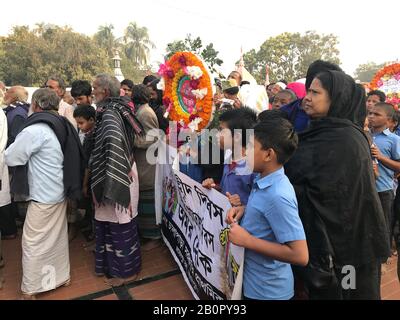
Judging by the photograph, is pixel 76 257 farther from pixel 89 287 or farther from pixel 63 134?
pixel 63 134

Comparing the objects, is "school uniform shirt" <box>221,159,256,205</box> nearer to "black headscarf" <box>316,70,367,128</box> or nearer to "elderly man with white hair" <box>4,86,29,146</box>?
"black headscarf" <box>316,70,367,128</box>

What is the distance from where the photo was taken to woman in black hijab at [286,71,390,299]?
1.84m

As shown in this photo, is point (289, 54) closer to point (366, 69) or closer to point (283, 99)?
point (366, 69)

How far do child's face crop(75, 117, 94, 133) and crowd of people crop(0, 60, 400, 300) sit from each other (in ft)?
0.06

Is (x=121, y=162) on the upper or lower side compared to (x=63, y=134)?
lower

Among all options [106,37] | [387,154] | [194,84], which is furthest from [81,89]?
[106,37]

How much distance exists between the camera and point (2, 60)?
Result: 31.7 metres

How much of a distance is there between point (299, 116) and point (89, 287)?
262 centimetres

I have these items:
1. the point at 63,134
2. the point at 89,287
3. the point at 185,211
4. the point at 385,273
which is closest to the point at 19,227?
the point at 89,287

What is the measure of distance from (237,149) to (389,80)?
483cm

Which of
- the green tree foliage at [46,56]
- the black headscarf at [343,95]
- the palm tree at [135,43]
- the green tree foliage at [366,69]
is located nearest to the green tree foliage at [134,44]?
the palm tree at [135,43]

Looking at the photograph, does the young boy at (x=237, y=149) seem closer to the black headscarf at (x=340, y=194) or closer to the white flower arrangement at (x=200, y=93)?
the black headscarf at (x=340, y=194)

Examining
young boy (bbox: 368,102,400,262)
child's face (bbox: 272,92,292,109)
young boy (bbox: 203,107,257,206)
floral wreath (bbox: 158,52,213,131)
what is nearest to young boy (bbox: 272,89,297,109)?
child's face (bbox: 272,92,292,109)

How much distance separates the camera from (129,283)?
131 inches
